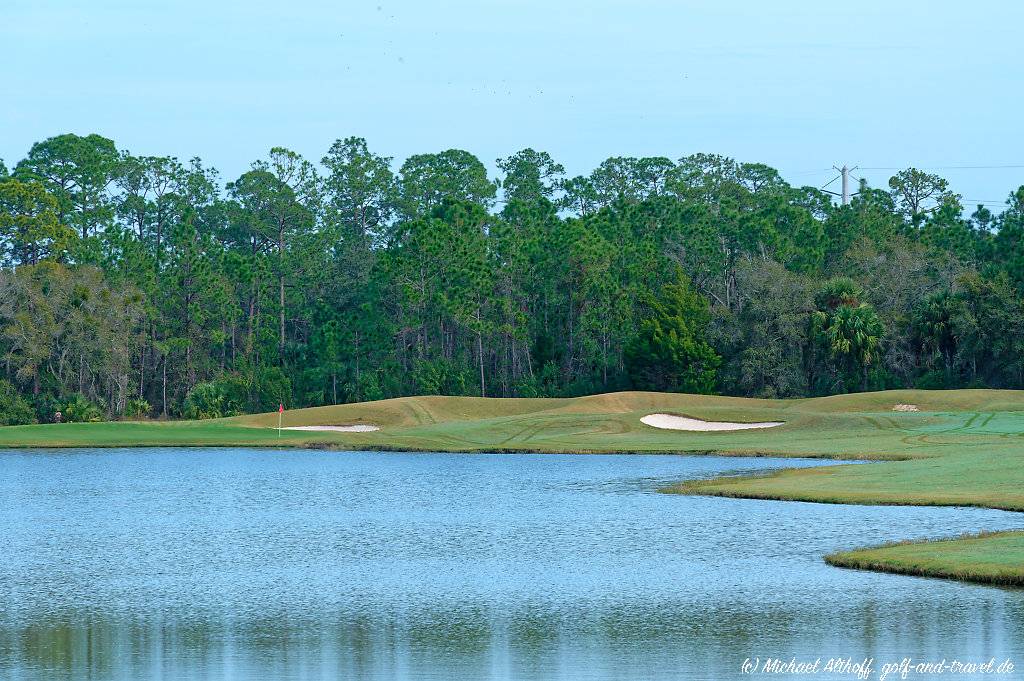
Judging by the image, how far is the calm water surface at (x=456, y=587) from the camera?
871 inches

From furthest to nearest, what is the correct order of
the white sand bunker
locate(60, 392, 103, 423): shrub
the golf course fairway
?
locate(60, 392, 103, 423): shrub
the white sand bunker
the golf course fairway

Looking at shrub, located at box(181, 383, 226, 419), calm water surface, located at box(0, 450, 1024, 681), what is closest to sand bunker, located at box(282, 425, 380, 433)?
shrub, located at box(181, 383, 226, 419)

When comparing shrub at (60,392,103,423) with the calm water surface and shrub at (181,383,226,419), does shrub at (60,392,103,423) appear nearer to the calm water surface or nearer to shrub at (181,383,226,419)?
shrub at (181,383,226,419)

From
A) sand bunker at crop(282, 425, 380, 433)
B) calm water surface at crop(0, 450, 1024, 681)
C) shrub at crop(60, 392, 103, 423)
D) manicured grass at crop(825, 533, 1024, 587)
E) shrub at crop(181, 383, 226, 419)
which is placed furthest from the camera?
shrub at crop(181, 383, 226, 419)

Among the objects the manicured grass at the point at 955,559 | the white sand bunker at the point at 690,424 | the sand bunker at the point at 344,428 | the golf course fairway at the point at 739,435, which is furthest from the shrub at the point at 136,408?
the manicured grass at the point at 955,559

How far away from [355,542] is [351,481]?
683 inches

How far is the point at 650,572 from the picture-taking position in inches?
1201

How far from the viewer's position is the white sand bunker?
75500 mm

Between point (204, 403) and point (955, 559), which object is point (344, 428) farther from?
point (955, 559)

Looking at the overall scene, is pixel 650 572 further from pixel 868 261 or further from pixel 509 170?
pixel 509 170

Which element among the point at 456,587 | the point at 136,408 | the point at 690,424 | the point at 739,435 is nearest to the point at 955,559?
the point at 456,587

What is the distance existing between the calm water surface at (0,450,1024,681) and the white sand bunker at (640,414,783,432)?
2626cm

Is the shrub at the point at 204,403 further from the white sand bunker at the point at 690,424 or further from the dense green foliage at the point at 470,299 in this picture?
the white sand bunker at the point at 690,424

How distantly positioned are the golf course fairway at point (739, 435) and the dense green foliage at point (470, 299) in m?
14.8
